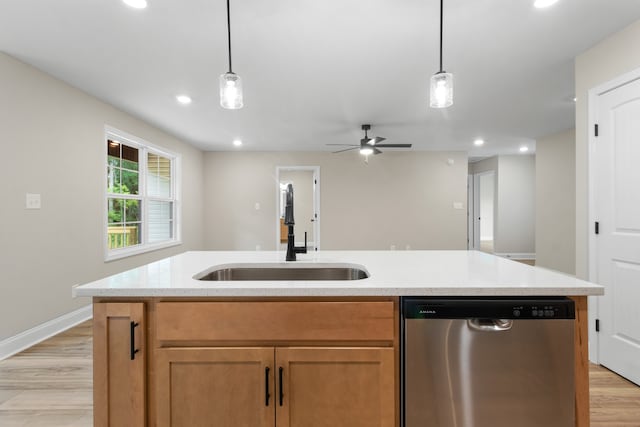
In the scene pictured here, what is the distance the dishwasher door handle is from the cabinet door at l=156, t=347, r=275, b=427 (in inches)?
28.5

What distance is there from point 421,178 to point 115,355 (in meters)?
6.37

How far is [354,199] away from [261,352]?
5639 mm

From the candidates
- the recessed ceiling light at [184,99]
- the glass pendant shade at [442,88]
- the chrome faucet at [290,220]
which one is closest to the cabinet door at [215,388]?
the chrome faucet at [290,220]

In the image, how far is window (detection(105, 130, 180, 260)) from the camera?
3.89 metres

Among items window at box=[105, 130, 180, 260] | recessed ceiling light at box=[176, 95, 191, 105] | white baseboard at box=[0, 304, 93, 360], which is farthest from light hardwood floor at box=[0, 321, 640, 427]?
recessed ceiling light at box=[176, 95, 191, 105]

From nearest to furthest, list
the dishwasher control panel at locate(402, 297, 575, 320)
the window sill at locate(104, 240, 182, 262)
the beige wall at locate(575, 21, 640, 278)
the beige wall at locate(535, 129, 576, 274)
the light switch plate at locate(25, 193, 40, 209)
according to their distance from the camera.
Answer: the dishwasher control panel at locate(402, 297, 575, 320) < the beige wall at locate(575, 21, 640, 278) < the light switch plate at locate(25, 193, 40, 209) < the window sill at locate(104, 240, 182, 262) < the beige wall at locate(535, 129, 576, 274)

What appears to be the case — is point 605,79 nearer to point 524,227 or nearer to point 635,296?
point 635,296

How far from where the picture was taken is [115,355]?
1.13 metres

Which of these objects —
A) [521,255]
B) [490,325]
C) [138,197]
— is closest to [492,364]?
[490,325]

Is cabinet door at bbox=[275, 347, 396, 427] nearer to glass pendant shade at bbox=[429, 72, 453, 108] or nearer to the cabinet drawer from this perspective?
the cabinet drawer

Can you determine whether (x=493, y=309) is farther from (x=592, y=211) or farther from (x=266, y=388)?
(x=592, y=211)

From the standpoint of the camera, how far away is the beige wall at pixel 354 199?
6566 mm

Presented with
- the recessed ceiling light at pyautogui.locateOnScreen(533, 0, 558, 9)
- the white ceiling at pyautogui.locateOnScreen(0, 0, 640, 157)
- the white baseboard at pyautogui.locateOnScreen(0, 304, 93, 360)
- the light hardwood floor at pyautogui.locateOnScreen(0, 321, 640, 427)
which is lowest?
the light hardwood floor at pyautogui.locateOnScreen(0, 321, 640, 427)

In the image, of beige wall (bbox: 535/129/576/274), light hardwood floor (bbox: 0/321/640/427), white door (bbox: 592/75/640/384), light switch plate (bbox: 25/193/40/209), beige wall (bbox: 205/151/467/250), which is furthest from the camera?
beige wall (bbox: 205/151/467/250)
